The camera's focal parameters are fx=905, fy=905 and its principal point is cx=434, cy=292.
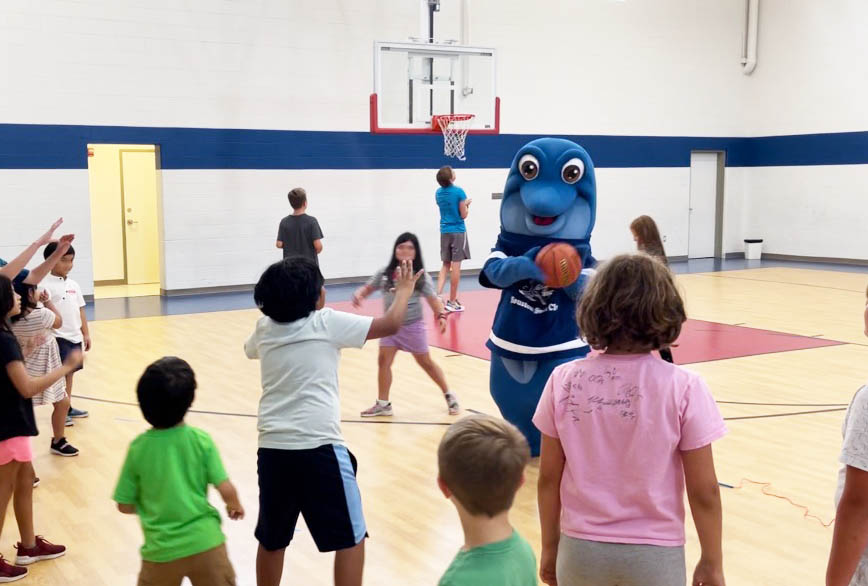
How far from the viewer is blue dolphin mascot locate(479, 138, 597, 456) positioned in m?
5.34

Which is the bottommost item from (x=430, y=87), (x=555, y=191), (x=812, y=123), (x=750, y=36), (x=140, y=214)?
(x=140, y=214)

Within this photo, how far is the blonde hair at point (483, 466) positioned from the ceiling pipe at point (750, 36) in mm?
18727

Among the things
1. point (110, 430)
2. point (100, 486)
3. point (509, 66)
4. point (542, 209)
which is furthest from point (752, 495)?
point (509, 66)

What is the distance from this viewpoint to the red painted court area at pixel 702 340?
9.05 meters

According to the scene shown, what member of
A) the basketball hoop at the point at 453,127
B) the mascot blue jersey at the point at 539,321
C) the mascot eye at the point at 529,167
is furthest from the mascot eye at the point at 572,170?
the basketball hoop at the point at 453,127

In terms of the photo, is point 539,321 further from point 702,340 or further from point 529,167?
point 702,340

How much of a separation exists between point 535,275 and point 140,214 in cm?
1172

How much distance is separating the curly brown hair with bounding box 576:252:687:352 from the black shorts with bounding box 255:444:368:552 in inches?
46.2

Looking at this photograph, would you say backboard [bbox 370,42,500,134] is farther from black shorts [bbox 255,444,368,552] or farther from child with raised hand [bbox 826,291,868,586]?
child with raised hand [bbox 826,291,868,586]

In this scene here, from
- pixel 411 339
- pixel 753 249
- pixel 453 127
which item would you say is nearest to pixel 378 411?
pixel 411 339

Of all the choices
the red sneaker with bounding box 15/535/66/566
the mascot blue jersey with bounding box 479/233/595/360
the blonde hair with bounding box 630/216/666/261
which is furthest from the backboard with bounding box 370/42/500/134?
the red sneaker with bounding box 15/535/66/566

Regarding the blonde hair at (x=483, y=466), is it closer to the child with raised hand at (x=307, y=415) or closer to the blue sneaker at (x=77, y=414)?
the child with raised hand at (x=307, y=415)

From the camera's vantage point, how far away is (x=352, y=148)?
48.8 feet

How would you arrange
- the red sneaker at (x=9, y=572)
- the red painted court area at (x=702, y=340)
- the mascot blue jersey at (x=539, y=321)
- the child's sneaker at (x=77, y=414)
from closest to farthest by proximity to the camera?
the red sneaker at (x=9, y=572) < the mascot blue jersey at (x=539, y=321) < the child's sneaker at (x=77, y=414) < the red painted court area at (x=702, y=340)
